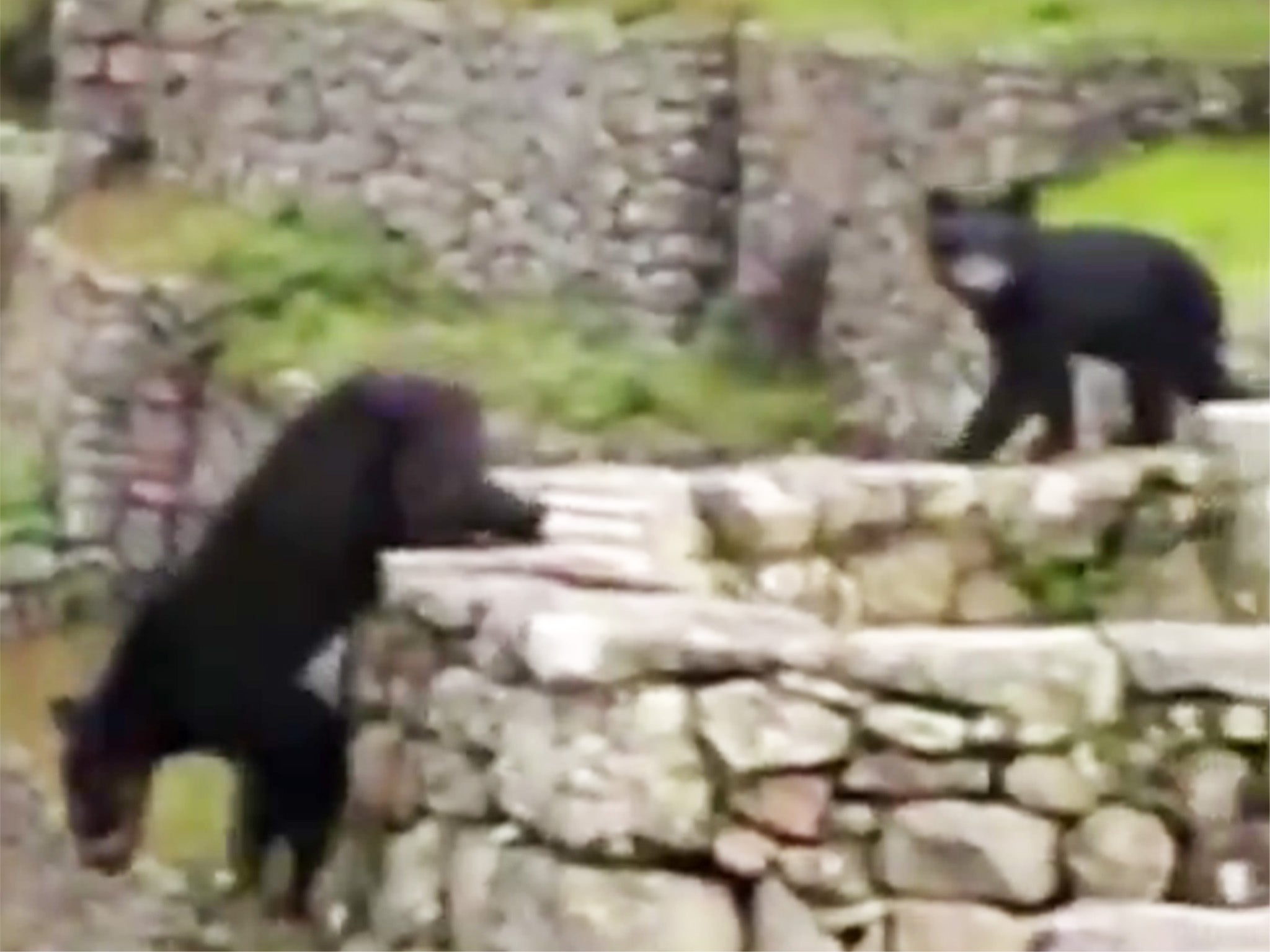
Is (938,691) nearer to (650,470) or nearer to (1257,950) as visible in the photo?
(1257,950)

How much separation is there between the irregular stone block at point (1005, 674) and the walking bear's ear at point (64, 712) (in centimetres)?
131

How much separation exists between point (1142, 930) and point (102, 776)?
1525mm

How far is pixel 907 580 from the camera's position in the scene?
3057 mm

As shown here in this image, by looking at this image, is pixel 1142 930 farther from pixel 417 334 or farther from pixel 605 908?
pixel 417 334

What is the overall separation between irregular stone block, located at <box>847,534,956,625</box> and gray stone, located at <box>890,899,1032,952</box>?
A: 1.89 ft

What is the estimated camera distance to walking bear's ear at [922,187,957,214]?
453 cm

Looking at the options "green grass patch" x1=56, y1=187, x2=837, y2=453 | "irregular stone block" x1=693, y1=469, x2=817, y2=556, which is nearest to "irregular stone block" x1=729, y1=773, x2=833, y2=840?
"irregular stone block" x1=693, y1=469, x2=817, y2=556

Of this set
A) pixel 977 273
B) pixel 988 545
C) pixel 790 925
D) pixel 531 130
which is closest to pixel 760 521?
pixel 988 545

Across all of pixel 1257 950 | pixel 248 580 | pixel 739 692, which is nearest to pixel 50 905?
pixel 248 580

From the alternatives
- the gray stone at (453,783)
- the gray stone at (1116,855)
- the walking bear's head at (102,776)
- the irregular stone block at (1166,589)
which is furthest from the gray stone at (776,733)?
the walking bear's head at (102,776)

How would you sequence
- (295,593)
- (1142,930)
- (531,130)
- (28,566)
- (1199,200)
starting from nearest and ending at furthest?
(1142,930)
(295,593)
(1199,200)
(28,566)
(531,130)

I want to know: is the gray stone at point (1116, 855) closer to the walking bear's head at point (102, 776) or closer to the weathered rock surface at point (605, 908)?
the weathered rock surface at point (605, 908)

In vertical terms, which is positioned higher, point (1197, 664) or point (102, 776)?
point (1197, 664)

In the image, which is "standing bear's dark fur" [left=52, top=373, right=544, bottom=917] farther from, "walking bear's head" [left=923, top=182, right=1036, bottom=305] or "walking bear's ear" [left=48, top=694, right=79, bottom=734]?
"walking bear's head" [left=923, top=182, right=1036, bottom=305]
